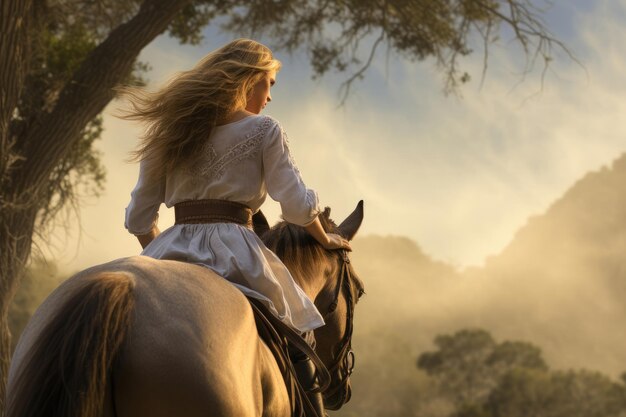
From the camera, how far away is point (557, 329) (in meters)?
71.3

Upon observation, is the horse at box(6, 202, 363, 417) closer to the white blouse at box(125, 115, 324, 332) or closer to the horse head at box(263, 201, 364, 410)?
the white blouse at box(125, 115, 324, 332)

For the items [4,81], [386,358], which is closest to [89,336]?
[4,81]

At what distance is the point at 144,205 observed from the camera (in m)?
3.66

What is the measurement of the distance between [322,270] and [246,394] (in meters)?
1.33

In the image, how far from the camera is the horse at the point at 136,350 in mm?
2479

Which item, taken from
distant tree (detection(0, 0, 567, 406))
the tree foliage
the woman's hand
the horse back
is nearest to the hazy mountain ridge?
the tree foliage

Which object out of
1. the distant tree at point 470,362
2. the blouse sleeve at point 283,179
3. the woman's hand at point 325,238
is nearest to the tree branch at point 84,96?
the woman's hand at point 325,238

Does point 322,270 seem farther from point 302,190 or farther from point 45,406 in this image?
point 45,406

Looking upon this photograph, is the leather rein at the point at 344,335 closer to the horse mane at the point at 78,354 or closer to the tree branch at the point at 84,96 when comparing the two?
the horse mane at the point at 78,354

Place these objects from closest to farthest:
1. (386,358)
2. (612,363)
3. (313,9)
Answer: (313,9), (386,358), (612,363)

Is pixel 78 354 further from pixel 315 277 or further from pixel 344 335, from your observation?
pixel 344 335

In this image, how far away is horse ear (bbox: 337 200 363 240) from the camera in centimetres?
418

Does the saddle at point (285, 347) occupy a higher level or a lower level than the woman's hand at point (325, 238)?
lower

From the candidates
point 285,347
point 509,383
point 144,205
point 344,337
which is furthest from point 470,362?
point 285,347
